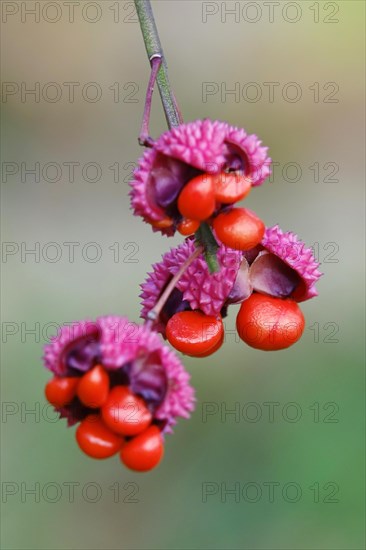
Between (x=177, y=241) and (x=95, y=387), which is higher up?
(x=177, y=241)

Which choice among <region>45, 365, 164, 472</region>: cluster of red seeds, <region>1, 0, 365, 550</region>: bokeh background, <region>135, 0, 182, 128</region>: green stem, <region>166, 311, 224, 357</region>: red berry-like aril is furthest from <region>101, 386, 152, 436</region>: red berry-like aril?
<region>1, 0, 365, 550</region>: bokeh background

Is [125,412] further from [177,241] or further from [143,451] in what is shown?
[177,241]

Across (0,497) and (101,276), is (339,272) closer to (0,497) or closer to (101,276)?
(101,276)

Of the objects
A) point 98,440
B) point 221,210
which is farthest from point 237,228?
point 98,440

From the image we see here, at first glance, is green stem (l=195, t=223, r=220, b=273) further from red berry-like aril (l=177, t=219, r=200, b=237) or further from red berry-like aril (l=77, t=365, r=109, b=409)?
red berry-like aril (l=77, t=365, r=109, b=409)

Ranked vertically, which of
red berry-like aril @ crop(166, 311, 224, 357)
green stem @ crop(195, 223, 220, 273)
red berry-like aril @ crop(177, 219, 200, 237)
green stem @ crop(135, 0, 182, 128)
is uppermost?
green stem @ crop(135, 0, 182, 128)

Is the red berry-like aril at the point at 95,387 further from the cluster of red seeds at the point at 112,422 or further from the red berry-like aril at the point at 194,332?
the red berry-like aril at the point at 194,332

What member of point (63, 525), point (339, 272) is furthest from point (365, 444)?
point (63, 525)
